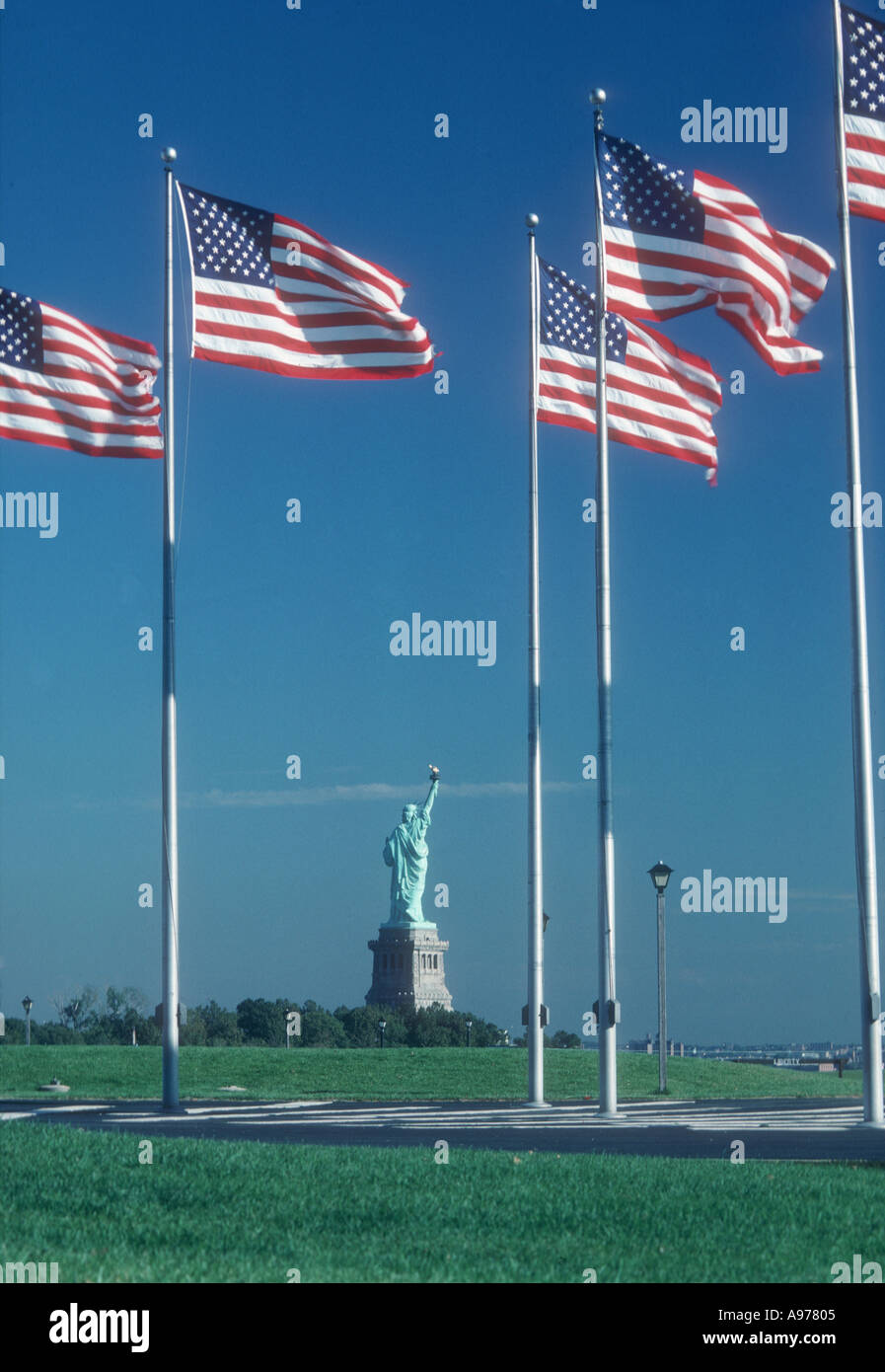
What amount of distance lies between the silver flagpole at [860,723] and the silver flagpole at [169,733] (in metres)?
9.07

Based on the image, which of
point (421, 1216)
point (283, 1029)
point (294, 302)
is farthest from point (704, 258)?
point (283, 1029)

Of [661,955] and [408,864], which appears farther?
[408,864]

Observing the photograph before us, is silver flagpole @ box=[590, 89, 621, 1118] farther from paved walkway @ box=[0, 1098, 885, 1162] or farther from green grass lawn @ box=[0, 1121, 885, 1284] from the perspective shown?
green grass lawn @ box=[0, 1121, 885, 1284]

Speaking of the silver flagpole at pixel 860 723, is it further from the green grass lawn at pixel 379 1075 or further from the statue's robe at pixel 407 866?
the statue's robe at pixel 407 866

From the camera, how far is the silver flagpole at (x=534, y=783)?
23.5 metres

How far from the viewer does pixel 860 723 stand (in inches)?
777

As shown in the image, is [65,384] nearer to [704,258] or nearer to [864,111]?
[704,258]

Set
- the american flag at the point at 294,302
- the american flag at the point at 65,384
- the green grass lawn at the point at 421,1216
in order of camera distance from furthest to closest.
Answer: the american flag at the point at 65,384 < the american flag at the point at 294,302 < the green grass lawn at the point at 421,1216

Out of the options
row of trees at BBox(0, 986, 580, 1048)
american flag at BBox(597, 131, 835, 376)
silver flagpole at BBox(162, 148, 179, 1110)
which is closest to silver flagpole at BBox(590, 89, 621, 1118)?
american flag at BBox(597, 131, 835, 376)

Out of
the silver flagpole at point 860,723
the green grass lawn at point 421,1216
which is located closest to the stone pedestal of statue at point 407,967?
the silver flagpole at point 860,723

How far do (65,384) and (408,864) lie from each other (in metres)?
40.7

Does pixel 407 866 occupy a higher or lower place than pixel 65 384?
lower

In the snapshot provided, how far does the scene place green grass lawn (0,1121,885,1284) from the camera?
29.0 ft
